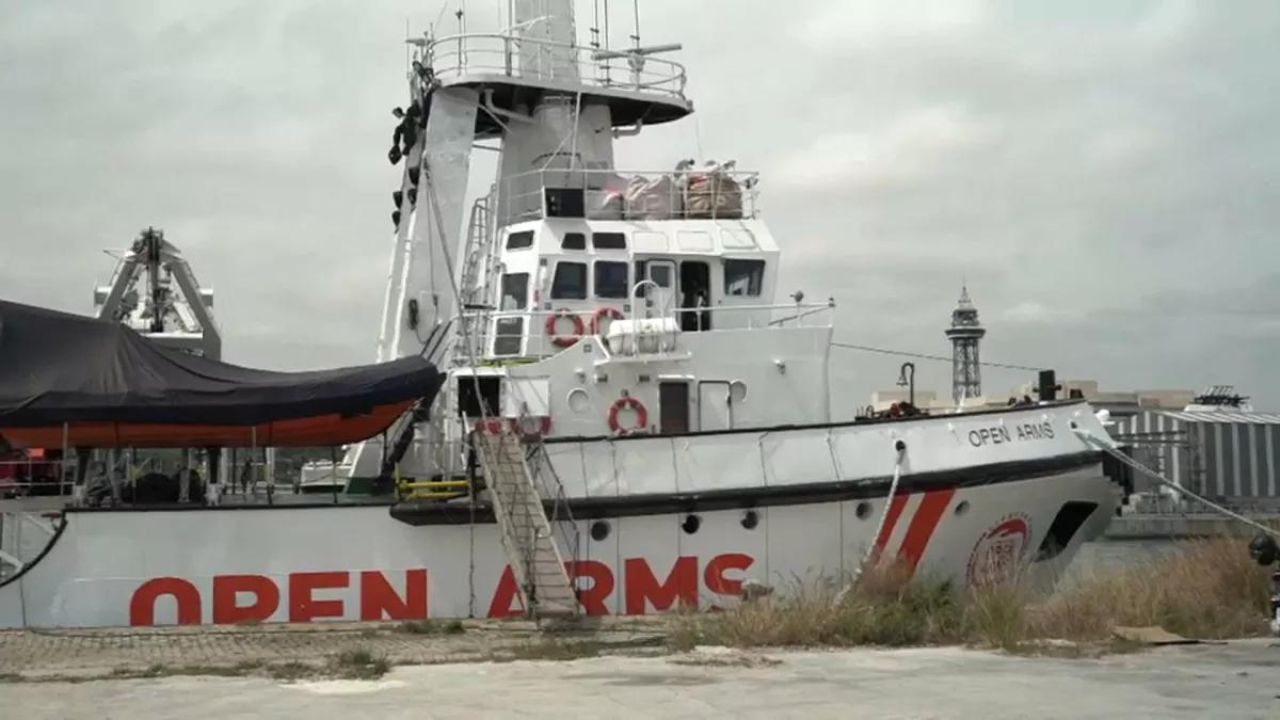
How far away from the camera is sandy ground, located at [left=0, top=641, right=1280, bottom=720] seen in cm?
770

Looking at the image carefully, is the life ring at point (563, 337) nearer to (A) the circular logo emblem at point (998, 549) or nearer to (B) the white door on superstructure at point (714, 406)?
(B) the white door on superstructure at point (714, 406)

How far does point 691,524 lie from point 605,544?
38.3 inches

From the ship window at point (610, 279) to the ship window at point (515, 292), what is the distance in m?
0.90

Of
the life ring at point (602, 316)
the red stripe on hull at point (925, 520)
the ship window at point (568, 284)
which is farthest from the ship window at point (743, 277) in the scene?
the red stripe on hull at point (925, 520)

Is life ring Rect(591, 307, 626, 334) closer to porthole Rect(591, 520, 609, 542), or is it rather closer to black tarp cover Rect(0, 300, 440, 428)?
black tarp cover Rect(0, 300, 440, 428)

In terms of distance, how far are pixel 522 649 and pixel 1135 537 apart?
1613 inches

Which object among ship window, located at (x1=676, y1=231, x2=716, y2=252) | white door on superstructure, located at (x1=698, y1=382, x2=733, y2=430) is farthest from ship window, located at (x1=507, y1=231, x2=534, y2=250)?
white door on superstructure, located at (x1=698, y1=382, x2=733, y2=430)

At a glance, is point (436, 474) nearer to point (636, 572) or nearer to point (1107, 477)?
point (636, 572)

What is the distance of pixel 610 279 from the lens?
16344mm

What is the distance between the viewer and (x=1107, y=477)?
1540 centimetres

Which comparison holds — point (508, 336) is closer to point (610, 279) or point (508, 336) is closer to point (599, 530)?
point (610, 279)

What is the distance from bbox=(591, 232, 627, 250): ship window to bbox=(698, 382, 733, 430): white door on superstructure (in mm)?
2270

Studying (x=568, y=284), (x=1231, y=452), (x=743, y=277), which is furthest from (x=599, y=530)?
(x=1231, y=452)

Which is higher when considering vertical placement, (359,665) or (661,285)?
(661,285)
